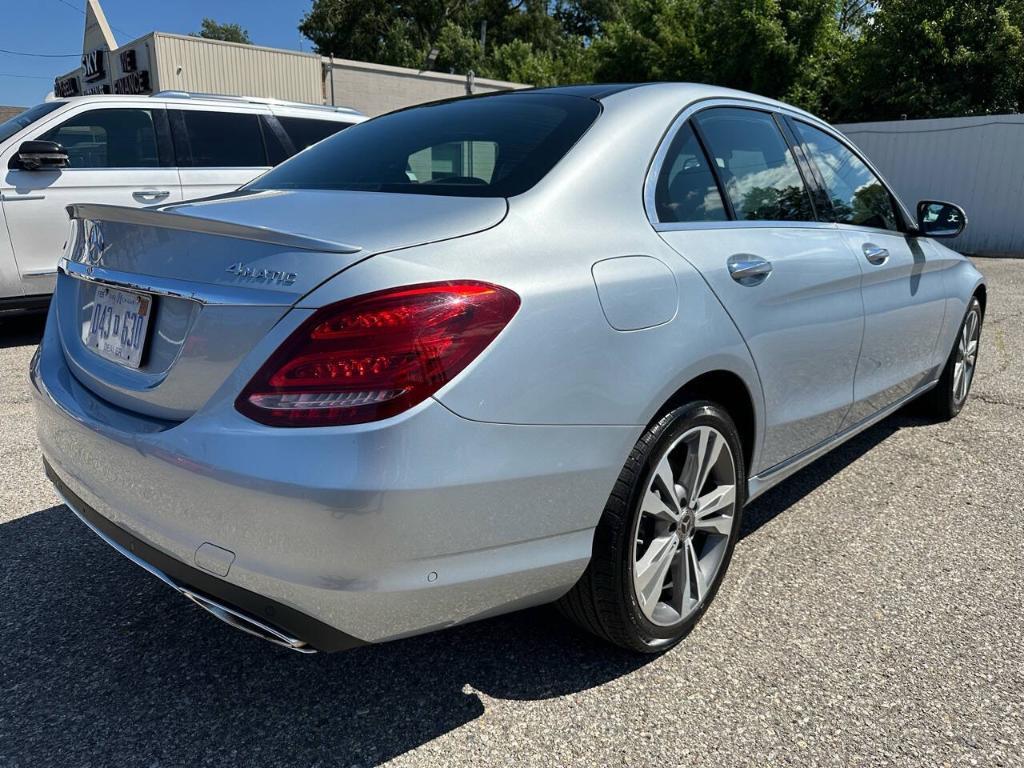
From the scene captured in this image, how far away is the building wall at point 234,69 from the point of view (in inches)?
647

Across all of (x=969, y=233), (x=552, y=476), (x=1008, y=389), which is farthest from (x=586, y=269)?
(x=969, y=233)

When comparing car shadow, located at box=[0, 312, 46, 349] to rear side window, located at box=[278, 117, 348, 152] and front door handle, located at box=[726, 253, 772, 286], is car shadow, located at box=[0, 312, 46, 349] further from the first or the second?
front door handle, located at box=[726, 253, 772, 286]

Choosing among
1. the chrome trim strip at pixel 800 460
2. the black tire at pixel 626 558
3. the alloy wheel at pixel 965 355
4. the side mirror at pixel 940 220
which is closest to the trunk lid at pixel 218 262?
the black tire at pixel 626 558

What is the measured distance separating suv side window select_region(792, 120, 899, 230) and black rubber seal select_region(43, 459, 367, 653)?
2.53 meters

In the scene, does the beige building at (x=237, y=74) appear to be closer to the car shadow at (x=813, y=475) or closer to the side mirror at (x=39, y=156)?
the side mirror at (x=39, y=156)

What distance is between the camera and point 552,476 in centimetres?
178

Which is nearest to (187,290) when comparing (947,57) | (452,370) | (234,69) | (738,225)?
(452,370)

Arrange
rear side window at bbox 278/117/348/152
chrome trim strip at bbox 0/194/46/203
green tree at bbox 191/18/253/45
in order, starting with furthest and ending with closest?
green tree at bbox 191/18/253/45 → rear side window at bbox 278/117/348/152 → chrome trim strip at bbox 0/194/46/203

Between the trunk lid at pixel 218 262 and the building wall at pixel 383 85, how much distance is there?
711 inches

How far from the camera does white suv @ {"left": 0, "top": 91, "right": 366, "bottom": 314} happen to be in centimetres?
579

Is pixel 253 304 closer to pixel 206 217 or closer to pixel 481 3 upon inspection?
pixel 206 217

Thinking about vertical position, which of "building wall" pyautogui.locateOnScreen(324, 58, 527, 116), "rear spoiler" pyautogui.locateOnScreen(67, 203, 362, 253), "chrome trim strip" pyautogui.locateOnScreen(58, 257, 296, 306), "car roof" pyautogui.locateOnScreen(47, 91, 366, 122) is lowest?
"chrome trim strip" pyautogui.locateOnScreen(58, 257, 296, 306)

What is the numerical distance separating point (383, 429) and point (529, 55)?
115 feet

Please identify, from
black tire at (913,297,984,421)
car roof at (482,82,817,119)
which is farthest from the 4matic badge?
black tire at (913,297,984,421)
